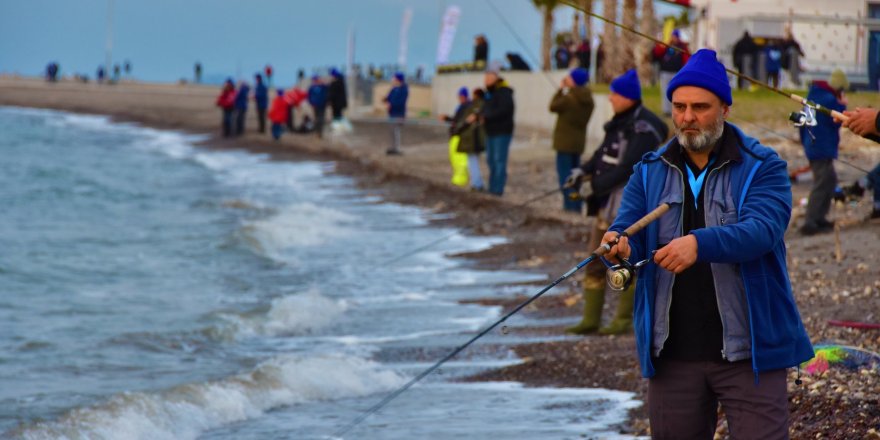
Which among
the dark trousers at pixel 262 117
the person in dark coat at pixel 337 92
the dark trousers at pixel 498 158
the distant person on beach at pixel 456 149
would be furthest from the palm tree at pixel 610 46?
the dark trousers at pixel 262 117

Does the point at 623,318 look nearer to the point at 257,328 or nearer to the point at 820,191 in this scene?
the point at 257,328

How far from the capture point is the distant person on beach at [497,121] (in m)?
18.4

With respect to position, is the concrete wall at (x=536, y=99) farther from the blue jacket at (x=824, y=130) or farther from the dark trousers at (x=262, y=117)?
the blue jacket at (x=824, y=130)

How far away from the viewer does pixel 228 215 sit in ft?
82.1

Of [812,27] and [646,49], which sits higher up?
[812,27]

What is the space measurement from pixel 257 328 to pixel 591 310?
3360 millimetres

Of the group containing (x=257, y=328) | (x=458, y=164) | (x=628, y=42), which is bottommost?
(x=257, y=328)

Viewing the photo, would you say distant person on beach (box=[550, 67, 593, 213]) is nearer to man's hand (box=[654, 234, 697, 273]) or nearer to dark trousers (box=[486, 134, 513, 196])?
dark trousers (box=[486, 134, 513, 196])

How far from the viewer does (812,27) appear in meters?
31.6

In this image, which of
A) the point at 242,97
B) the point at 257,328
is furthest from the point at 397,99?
the point at 257,328

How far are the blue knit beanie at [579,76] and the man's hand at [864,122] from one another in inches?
347

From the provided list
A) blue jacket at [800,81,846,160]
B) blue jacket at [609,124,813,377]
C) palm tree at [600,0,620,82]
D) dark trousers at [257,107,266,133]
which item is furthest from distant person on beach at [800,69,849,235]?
dark trousers at [257,107,266,133]

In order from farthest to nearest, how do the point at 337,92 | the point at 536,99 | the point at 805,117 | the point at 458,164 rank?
the point at 536,99
the point at 337,92
the point at 458,164
the point at 805,117

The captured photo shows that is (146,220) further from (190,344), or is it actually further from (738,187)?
(738,187)
